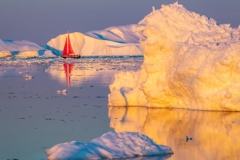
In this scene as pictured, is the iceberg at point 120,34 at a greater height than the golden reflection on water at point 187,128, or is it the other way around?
the iceberg at point 120,34

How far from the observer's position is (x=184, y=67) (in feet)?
34.8

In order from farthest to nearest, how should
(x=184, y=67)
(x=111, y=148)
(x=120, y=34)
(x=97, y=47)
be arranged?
(x=120, y=34) < (x=97, y=47) < (x=184, y=67) < (x=111, y=148)

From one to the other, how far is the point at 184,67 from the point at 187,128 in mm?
2251

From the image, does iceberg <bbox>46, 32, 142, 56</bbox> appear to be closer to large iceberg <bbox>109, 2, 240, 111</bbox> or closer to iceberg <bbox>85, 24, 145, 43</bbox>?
iceberg <bbox>85, 24, 145, 43</bbox>

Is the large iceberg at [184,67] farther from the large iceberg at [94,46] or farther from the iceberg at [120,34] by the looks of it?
the iceberg at [120,34]

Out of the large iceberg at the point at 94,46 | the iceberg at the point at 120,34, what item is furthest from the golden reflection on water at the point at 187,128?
the iceberg at the point at 120,34

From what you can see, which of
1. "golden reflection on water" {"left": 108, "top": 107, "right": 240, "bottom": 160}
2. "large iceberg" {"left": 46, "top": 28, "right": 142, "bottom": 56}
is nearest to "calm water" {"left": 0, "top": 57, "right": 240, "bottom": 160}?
"golden reflection on water" {"left": 108, "top": 107, "right": 240, "bottom": 160}

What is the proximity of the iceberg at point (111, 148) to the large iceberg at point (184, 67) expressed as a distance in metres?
3.70

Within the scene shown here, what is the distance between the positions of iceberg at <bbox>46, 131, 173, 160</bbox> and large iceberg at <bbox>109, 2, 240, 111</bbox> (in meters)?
3.70

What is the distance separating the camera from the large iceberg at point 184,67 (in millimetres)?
10125

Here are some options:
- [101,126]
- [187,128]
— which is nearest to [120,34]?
[101,126]

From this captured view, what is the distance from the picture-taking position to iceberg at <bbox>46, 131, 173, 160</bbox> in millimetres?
6254

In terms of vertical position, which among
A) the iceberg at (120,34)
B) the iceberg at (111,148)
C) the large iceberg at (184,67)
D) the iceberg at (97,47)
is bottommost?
the iceberg at (111,148)

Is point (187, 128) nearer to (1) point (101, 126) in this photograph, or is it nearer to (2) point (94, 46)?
(1) point (101, 126)
